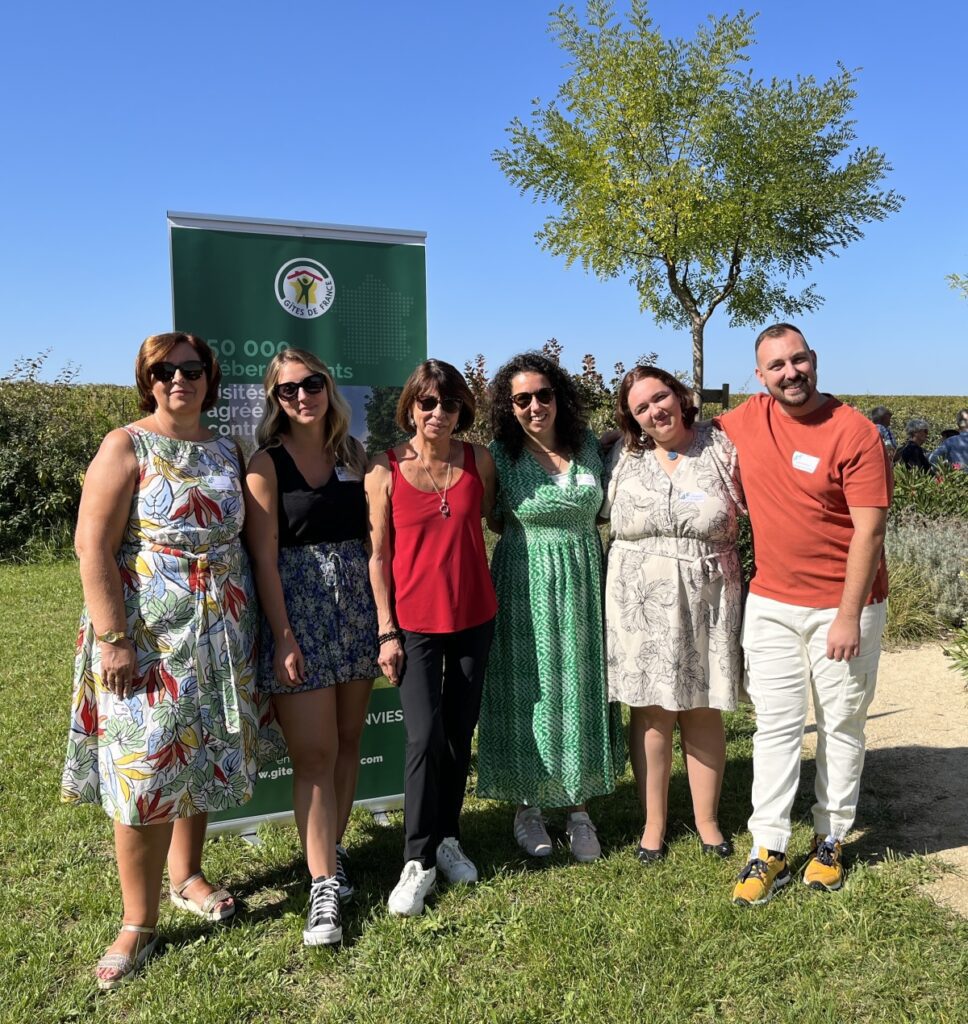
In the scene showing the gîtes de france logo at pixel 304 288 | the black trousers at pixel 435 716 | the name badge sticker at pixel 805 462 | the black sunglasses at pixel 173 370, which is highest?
the gîtes de france logo at pixel 304 288

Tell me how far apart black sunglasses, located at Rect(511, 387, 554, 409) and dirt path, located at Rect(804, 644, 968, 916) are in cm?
195

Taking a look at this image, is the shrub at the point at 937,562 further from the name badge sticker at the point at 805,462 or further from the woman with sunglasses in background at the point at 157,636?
the woman with sunglasses in background at the point at 157,636

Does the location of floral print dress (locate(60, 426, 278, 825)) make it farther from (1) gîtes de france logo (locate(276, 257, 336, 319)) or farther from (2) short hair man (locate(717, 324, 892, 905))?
(2) short hair man (locate(717, 324, 892, 905))

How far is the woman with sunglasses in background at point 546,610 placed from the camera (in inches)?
147

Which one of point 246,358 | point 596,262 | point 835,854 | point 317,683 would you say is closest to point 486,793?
point 317,683

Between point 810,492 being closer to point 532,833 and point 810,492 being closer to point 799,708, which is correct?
point 799,708

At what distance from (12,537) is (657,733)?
11748 mm

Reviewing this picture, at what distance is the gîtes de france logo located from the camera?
4.09 metres

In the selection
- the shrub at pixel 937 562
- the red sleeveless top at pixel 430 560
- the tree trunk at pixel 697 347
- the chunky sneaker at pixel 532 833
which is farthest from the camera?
the tree trunk at pixel 697 347

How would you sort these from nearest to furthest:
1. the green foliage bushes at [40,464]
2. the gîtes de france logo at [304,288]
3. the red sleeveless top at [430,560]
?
the red sleeveless top at [430,560] < the gîtes de france logo at [304,288] < the green foliage bushes at [40,464]

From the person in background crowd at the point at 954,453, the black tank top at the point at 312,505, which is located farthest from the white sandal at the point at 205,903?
the person in background crowd at the point at 954,453

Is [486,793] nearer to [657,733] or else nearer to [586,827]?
[586,827]

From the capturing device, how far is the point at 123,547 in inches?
115

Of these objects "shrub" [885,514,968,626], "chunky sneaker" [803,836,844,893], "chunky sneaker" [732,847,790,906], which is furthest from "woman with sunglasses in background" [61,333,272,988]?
"shrub" [885,514,968,626]
